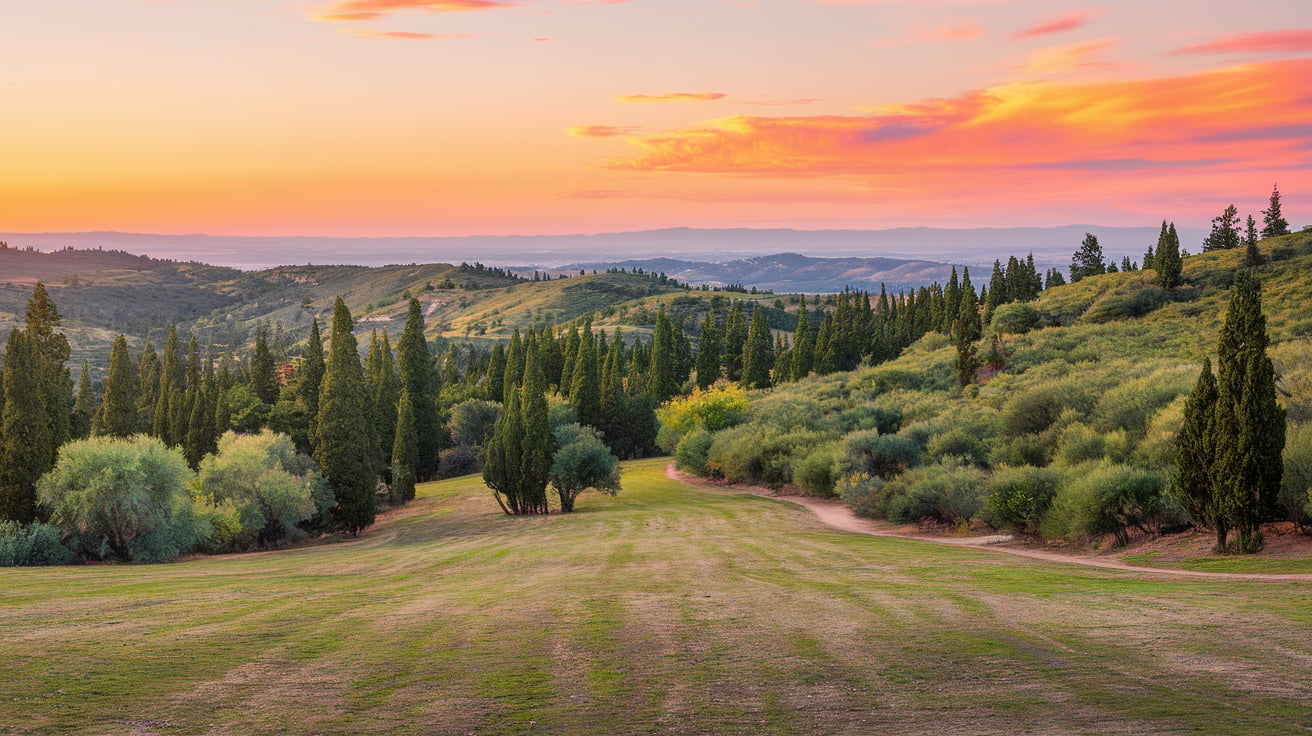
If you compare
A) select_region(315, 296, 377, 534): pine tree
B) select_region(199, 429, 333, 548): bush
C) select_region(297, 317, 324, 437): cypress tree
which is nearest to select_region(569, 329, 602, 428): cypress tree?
select_region(297, 317, 324, 437): cypress tree

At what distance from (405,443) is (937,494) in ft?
147

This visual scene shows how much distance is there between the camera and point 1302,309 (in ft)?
238

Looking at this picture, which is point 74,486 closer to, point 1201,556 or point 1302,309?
point 1201,556

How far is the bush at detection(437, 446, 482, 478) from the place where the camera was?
85.0 metres

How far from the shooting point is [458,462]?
85.7m

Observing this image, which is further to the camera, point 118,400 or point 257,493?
point 118,400

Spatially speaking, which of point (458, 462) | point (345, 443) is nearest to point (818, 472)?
point (345, 443)

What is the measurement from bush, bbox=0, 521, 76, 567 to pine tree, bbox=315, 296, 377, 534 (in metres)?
15.0

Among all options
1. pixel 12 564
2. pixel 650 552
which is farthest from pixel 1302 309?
pixel 12 564

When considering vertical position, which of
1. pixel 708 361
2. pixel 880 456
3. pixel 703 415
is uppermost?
pixel 708 361

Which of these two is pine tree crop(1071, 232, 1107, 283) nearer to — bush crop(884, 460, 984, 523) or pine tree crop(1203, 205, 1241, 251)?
pine tree crop(1203, 205, 1241, 251)

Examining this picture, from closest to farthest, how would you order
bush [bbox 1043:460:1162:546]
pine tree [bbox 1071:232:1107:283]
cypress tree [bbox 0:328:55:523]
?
bush [bbox 1043:460:1162:546] → cypress tree [bbox 0:328:55:523] → pine tree [bbox 1071:232:1107:283]

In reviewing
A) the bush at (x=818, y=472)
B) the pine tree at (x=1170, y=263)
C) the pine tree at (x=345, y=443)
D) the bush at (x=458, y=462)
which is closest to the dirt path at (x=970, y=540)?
the bush at (x=818, y=472)

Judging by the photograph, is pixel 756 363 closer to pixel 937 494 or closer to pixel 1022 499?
pixel 937 494
